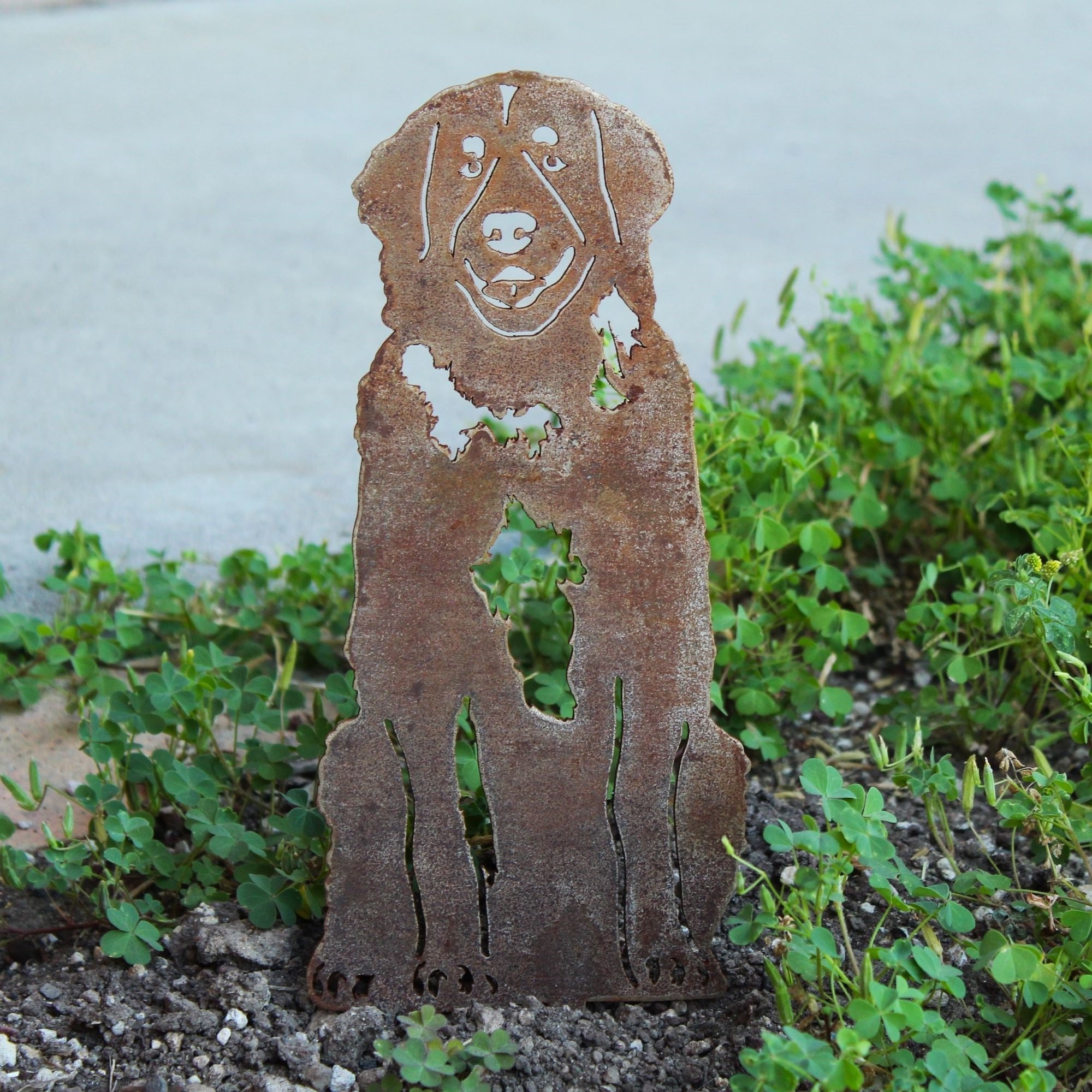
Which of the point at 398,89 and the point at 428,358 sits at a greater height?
the point at 398,89

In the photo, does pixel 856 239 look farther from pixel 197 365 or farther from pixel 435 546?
pixel 435 546

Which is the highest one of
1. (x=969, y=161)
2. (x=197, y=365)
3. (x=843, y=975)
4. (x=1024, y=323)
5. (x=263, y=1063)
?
(x=969, y=161)

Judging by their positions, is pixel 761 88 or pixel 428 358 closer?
pixel 428 358

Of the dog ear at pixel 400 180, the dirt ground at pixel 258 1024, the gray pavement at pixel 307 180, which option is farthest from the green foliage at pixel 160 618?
the dog ear at pixel 400 180

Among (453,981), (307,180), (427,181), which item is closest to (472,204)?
(427,181)

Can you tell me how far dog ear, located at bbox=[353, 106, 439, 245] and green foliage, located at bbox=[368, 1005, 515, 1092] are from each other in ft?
3.20

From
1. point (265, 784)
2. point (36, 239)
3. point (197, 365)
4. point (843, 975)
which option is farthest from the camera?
point (36, 239)

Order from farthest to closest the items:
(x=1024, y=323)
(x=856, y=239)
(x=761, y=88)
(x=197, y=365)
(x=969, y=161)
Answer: (x=761, y=88) < (x=969, y=161) < (x=856, y=239) < (x=197, y=365) < (x=1024, y=323)

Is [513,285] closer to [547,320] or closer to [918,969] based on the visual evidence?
[547,320]

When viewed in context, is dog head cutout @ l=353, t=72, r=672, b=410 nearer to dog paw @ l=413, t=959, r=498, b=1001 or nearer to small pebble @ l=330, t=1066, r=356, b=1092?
dog paw @ l=413, t=959, r=498, b=1001

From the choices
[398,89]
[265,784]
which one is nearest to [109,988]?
[265,784]

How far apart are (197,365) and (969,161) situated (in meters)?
3.63

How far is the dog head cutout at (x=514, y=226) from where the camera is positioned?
5.71 feet

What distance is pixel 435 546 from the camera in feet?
5.95
